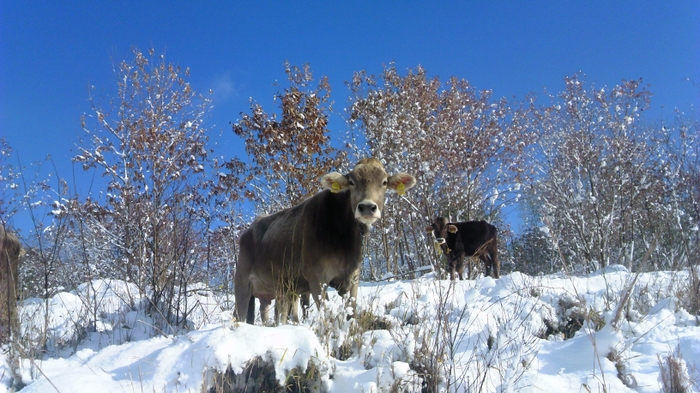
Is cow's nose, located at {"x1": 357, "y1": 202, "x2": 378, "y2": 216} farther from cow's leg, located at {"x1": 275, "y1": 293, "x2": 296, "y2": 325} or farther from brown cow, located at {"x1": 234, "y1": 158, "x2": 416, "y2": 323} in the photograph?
cow's leg, located at {"x1": 275, "y1": 293, "x2": 296, "y2": 325}

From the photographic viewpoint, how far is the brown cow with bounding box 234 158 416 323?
5.26 meters

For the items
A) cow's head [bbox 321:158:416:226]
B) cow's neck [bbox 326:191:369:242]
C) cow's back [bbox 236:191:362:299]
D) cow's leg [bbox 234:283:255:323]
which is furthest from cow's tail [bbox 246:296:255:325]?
cow's head [bbox 321:158:416:226]

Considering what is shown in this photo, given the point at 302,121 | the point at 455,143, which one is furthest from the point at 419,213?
the point at 302,121

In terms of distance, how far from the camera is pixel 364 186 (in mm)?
5480

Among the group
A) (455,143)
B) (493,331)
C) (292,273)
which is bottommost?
(493,331)

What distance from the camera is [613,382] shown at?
330 cm

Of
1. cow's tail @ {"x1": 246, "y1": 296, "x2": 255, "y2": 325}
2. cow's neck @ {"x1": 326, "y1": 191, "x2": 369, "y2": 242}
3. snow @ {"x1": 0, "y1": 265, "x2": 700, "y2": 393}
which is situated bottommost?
snow @ {"x1": 0, "y1": 265, "x2": 700, "y2": 393}

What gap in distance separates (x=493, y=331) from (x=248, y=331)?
2366 millimetres

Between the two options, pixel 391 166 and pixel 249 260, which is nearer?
pixel 249 260

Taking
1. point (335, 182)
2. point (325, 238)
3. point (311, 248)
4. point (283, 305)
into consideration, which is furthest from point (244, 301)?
point (335, 182)

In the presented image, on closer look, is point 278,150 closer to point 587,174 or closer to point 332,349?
point 332,349

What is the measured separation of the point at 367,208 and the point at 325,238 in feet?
2.22

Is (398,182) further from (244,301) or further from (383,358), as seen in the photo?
(383,358)

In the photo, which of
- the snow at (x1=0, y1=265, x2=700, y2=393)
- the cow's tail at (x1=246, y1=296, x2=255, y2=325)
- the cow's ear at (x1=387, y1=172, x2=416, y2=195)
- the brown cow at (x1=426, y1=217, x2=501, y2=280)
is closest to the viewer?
the snow at (x1=0, y1=265, x2=700, y2=393)
